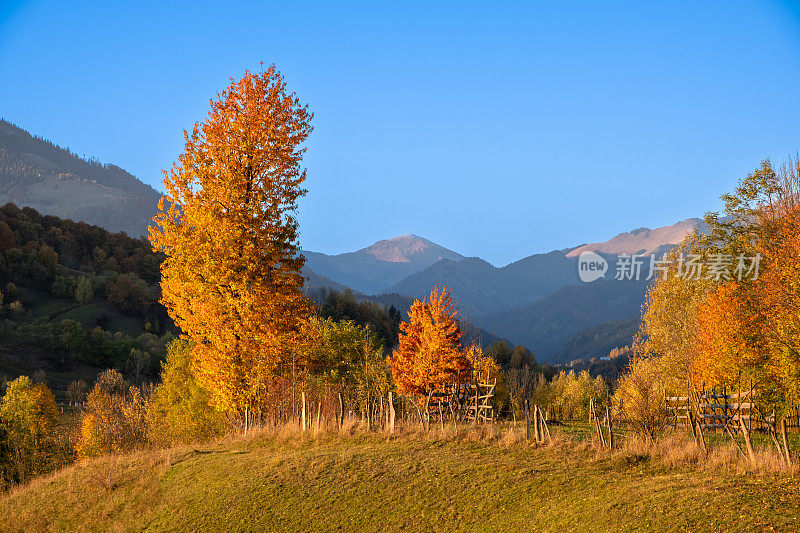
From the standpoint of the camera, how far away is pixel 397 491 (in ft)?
48.8

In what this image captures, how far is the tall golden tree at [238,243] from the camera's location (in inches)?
881

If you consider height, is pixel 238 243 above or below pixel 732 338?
above

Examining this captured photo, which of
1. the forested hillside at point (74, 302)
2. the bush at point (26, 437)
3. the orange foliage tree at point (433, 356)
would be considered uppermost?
the forested hillside at point (74, 302)

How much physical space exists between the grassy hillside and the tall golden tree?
355 cm

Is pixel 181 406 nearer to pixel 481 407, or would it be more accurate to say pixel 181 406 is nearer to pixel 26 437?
pixel 26 437

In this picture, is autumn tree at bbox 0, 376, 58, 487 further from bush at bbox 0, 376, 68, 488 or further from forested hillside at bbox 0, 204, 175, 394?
forested hillside at bbox 0, 204, 175, 394

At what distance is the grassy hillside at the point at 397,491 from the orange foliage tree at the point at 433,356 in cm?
2246

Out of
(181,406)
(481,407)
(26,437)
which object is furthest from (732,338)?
(26,437)

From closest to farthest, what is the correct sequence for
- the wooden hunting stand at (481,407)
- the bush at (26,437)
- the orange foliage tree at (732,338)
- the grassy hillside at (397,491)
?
the grassy hillside at (397,491) → the wooden hunting stand at (481,407) → the orange foliage tree at (732,338) → the bush at (26,437)

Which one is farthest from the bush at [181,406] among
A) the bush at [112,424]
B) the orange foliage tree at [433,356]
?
the orange foliage tree at [433,356]

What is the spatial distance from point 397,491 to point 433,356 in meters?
28.7

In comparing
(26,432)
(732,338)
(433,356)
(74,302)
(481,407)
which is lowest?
(26,432)

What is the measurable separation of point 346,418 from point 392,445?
4.15m

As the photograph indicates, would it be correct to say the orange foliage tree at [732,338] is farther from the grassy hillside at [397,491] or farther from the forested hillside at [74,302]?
the forested hillside at [74,302]
